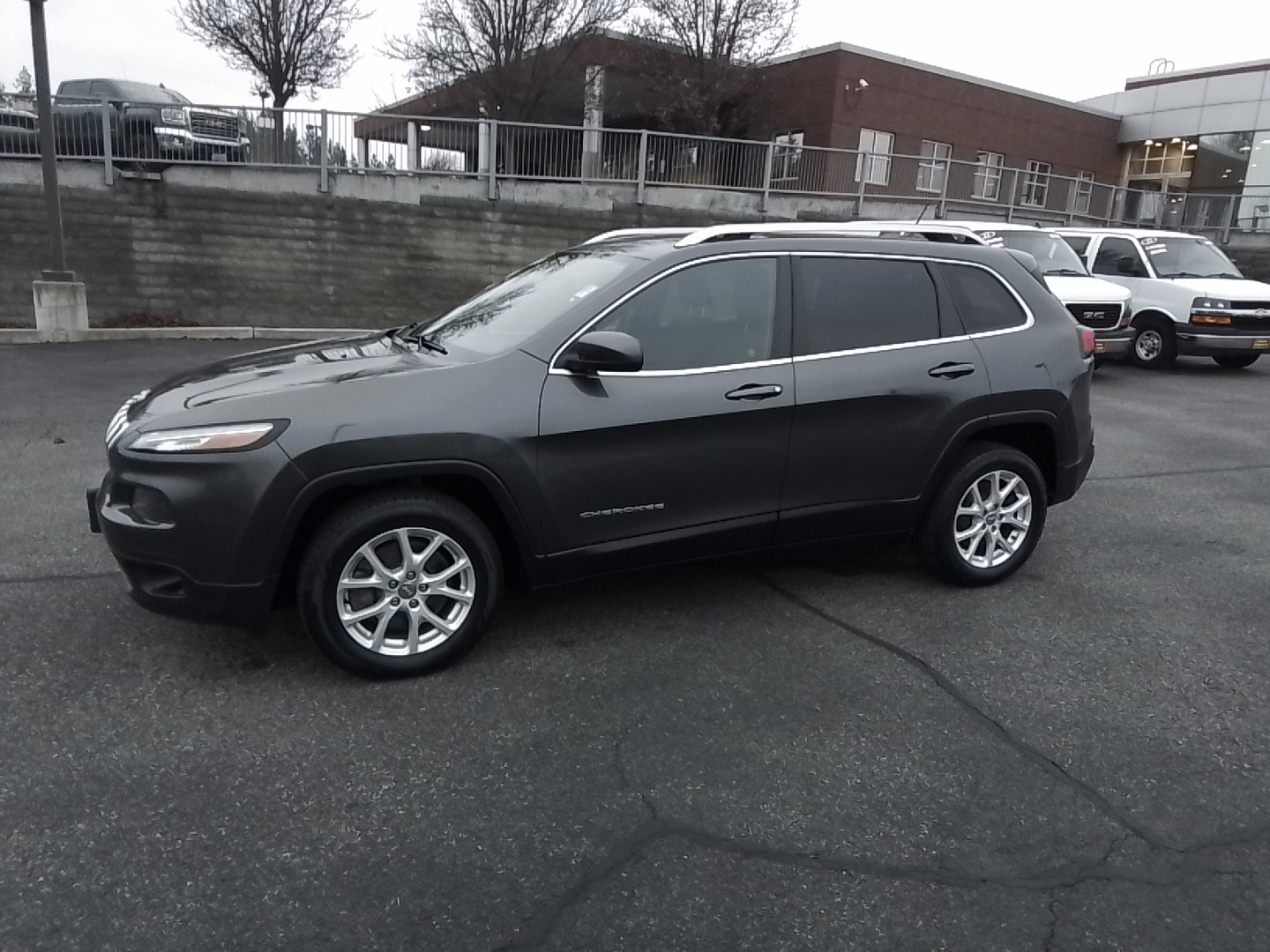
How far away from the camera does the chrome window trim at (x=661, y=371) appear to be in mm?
3879

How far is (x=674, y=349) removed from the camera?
411 cm

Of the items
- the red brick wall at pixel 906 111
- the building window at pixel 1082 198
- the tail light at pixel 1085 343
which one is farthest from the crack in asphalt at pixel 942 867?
the red brick wall at pixel 906 111

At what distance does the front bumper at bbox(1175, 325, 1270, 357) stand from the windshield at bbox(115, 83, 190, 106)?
54.8 feet

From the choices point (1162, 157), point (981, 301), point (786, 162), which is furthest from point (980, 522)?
point (1162, 157)

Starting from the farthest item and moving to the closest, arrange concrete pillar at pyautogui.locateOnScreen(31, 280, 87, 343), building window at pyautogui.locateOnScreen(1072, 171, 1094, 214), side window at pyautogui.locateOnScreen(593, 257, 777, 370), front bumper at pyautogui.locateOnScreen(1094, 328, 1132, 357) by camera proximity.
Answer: building window at pyautogui.locateOnScreen(1072, 171, 1094, 214)
concrete pillar at pyautogui.locateOnScreen(31, 280, 87, 343)
front bumper at pyautogui.locateOnScreen(1094, 328, 1132, 357)
side window at pyautogui.locateOnScreen(593, 257, 777, 370)

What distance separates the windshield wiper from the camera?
4.25m

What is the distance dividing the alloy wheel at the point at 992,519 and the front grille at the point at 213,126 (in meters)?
15.6

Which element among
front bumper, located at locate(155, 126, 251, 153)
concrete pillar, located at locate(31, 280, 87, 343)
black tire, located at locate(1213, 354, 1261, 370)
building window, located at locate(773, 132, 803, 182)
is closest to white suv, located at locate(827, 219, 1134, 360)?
black tire, located at locate(1213, 354, 1261, 370)

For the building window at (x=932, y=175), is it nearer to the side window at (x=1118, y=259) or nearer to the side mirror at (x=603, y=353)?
the side window at (x=1118, y=259)

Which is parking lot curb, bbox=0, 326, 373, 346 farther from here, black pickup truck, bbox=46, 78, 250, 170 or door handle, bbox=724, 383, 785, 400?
door handle, bbox=724, 383, 785, 400

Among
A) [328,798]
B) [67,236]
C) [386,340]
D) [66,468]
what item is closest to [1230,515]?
[386,340]

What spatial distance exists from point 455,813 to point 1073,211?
26.8 metres

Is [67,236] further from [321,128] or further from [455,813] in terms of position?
[455,813]

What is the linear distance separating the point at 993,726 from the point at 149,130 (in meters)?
16.9
